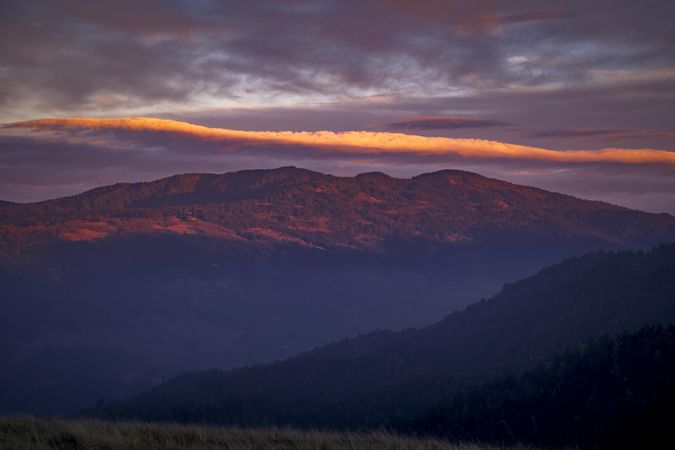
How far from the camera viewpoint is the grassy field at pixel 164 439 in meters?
21.6

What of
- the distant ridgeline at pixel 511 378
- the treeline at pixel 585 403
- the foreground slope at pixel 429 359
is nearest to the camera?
the treeline at pixel 585 403

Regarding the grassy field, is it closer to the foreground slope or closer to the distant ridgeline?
the distant ridgeline

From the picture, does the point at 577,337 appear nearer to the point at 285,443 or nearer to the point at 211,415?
the point at 211,415

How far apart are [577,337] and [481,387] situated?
2189 inches

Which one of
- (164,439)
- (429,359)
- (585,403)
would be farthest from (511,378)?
(429,359)

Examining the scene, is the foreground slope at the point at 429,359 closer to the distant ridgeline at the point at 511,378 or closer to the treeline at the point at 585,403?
the distant ridgeline at the point at 511,378

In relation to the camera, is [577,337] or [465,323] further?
[465,323]

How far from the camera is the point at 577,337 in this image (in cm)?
13538

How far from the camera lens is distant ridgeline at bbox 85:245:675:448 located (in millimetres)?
58906

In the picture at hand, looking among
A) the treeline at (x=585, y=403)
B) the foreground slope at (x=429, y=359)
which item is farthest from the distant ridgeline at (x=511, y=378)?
the foreground slope at (x=429, y=359)

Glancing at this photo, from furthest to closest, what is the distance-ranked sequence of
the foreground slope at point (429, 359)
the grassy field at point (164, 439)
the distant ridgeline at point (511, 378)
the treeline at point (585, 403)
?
1. the foreground slope at point (429, 359)
2. the distant ridgeline at point (511, 378)
3. the treeline at point (585, 403)
4. the grassy field at point (164, 439)

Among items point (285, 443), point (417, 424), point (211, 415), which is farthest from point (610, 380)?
point (211, 415)

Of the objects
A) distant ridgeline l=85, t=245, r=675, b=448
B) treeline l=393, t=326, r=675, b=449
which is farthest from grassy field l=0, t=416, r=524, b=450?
treeline l=393, t=326, r=675, b=449

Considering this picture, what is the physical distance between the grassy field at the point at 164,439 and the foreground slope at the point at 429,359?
7051 centimetres
